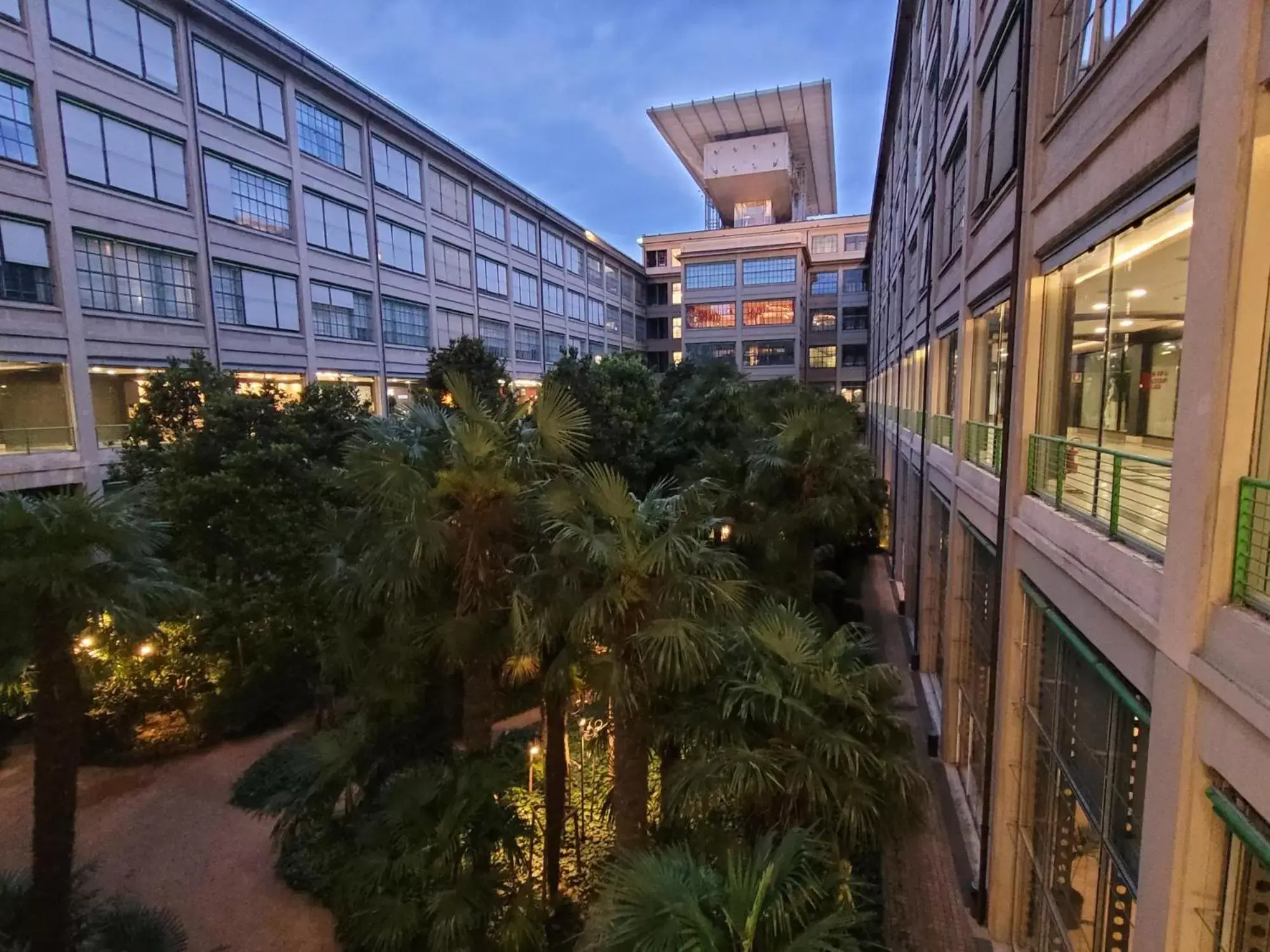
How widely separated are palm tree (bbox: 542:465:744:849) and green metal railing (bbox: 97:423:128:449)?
730 inches

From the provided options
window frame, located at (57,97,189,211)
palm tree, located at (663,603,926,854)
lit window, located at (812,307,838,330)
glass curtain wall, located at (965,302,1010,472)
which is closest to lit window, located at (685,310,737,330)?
lit window, located at (812,307,838,330)

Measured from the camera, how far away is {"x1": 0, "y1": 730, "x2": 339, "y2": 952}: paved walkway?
956cm

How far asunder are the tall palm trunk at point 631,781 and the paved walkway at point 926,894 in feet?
9.33

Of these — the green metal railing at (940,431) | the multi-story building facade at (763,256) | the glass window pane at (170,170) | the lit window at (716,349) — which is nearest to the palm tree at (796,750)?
the green metal railing at (940,431)

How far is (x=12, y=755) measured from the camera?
548 inches

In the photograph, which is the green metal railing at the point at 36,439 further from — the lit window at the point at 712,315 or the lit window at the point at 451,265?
the lit window at the point at 712,315

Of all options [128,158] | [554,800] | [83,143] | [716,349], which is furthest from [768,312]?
[554,800]

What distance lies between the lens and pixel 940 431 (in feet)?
43.0

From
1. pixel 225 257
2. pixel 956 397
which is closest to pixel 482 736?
pixel 956 397

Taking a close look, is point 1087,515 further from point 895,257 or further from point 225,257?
point 225,257

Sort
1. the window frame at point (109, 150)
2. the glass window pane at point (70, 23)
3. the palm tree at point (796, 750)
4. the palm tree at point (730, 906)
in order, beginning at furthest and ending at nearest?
the window frame at point (109, 150) → the glass window pane at point (70, 23) → the palm tree at point (796, 750) → the palm tree at point (730, 906)

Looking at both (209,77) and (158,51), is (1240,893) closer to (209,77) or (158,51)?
(158,51)

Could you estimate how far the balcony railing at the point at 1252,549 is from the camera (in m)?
3.27

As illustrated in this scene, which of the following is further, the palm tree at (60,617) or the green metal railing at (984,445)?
the green metal railing at (984,445)
